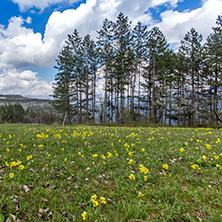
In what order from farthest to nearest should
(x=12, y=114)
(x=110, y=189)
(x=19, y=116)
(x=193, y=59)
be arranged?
(x=19, y=116) → (x=12, y=114) → (x=193, y=59) → (x=110, y=189)

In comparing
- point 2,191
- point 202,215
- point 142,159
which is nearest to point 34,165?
point 2,191

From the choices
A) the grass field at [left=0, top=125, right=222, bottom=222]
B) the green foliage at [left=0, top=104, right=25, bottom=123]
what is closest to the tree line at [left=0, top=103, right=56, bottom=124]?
the green foliage at [left=0, top=104, right=25, bottom=123]

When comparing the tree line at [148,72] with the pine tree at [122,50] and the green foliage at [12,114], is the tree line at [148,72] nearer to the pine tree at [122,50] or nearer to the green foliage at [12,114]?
the pine tree at [122,50]

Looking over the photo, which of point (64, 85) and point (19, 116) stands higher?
point (64, 85)

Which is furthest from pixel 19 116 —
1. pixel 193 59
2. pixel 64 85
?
pixel 193 59

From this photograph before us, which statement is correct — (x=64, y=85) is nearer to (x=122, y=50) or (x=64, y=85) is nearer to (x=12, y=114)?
(x=122, y=50)

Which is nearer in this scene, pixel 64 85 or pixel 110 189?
pixel 110 189

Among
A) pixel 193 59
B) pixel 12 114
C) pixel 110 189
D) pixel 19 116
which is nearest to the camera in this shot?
pixel 110 189

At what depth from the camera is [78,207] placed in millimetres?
2156

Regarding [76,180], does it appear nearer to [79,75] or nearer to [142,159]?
[142,159]

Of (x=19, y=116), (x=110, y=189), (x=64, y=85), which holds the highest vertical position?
(x=64, y=85)

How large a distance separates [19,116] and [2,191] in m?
85.9

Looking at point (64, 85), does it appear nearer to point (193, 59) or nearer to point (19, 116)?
point (193, 59)

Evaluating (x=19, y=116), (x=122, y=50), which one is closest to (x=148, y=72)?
(x=122, y=50)
